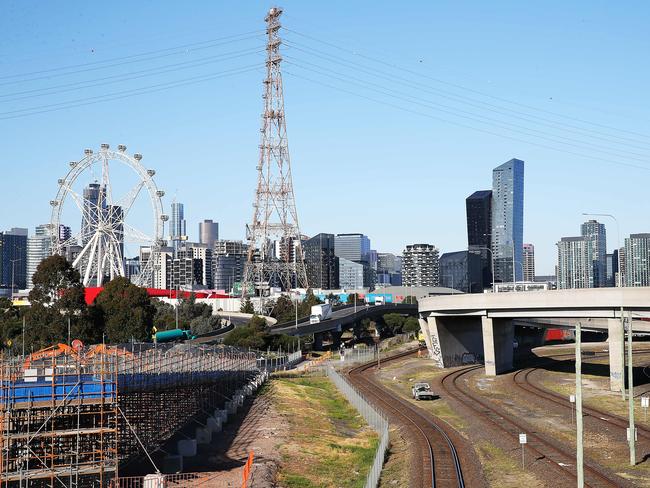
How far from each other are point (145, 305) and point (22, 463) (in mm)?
69258

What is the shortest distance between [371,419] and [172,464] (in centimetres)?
1768

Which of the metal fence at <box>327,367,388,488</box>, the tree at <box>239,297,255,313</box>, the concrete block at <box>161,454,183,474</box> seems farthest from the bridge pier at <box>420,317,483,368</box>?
the tree at <box>239,297,255,313</box>

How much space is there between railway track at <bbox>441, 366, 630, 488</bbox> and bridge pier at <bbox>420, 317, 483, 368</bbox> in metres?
A: 18.1

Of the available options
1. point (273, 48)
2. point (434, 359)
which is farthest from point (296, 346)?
point (273, 48)

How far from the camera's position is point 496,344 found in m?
85.5

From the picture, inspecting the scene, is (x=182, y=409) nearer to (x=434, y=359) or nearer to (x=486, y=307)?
(x=486, y=307)

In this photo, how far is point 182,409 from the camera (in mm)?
54219

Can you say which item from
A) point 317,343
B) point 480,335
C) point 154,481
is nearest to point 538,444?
point 154,481

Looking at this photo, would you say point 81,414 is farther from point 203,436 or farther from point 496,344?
point 496,344

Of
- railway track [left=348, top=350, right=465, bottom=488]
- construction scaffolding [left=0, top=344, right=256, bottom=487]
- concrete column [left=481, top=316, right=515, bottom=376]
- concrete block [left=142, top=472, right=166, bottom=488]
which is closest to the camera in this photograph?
construction scaffolding [left=0, top=344, right=256, bottom=487]

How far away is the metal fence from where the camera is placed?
38.1m

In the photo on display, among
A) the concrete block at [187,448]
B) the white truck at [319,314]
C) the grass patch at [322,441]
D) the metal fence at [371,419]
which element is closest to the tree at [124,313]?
the metal fence at [371,419]

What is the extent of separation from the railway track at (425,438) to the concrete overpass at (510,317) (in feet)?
39.6

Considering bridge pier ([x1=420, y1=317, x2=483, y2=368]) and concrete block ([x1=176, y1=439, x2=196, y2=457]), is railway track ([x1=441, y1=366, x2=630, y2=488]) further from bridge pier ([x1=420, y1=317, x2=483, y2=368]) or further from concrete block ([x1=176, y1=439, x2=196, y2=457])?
bridge pier ([x1=420, y1=317, x2=483, y2=368])
